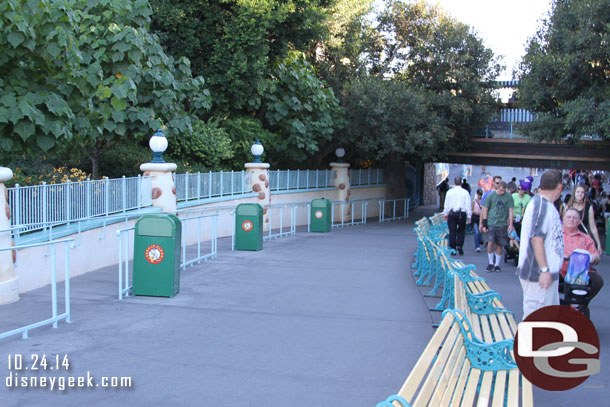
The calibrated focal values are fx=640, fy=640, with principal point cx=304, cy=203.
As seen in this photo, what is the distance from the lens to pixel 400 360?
6.07 metres

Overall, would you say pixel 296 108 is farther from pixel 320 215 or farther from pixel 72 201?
pixel 72 201

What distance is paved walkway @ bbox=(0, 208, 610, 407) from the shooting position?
16.7ft

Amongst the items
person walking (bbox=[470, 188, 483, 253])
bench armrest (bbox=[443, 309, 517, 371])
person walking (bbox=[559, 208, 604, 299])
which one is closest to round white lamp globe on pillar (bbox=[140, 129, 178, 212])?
person walking (bbox=[470, 188, 483, 253])

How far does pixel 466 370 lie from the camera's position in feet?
15.4

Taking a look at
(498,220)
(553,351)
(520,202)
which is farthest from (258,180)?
(553,351)

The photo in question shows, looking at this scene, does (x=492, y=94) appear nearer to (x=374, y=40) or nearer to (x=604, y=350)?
(x=374, y=40)

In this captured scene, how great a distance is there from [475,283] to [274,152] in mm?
17715

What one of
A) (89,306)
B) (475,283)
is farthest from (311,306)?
(89,306)

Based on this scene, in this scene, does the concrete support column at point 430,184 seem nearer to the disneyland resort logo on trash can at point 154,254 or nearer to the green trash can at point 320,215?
the green trash can at point 320,215

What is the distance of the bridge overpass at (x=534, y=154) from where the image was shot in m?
25.5

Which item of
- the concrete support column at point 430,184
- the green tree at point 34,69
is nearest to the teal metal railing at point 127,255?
the green tree at point 34,69

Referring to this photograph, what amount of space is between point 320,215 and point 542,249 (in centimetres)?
1483

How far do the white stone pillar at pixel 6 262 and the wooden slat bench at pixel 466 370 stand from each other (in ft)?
19.0

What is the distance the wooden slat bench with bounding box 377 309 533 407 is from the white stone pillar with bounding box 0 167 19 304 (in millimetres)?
5779
